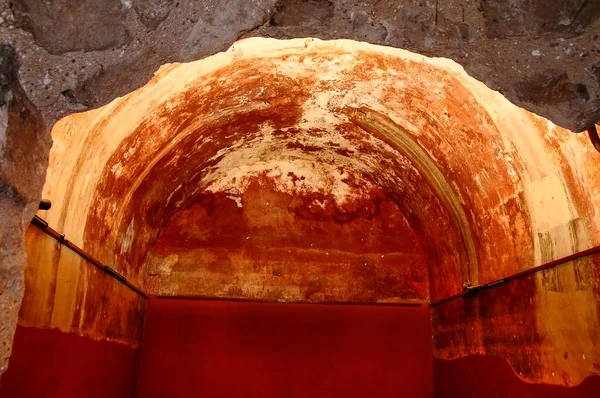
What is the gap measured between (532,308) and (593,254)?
2.96ft

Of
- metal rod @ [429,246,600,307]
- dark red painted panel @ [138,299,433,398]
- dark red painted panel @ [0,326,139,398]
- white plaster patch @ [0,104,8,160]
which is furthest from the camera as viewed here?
dark red painted panel @ [138,299,433,398]

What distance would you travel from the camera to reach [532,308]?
4.13 metres

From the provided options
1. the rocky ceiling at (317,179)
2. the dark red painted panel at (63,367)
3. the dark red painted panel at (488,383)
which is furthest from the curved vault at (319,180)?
the dark red painted panel at (63,367)

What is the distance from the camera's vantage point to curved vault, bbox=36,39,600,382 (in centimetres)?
389

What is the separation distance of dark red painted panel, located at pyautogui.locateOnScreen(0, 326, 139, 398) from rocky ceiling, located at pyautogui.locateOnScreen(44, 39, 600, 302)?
76cm

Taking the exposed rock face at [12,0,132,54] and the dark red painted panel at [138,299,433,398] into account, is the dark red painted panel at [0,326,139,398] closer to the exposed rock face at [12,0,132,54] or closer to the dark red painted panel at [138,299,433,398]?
the dark red painted panel at [138,299,433,398]

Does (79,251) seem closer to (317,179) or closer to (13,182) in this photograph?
(13,182)

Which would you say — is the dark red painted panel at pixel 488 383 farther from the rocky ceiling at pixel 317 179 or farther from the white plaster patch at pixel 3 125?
the white plaster patch at pixel 3 125

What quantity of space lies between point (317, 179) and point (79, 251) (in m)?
3.52

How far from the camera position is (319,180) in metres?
6.98

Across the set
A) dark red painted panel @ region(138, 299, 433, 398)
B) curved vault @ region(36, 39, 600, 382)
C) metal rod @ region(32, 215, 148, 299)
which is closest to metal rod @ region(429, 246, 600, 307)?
curved vault @ region(36, 39, 600, 382)

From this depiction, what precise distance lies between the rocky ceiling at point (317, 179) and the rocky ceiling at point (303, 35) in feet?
4.95

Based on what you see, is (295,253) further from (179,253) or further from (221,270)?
(179,253)

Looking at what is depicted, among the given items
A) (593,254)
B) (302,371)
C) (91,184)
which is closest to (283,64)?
(91,184)
